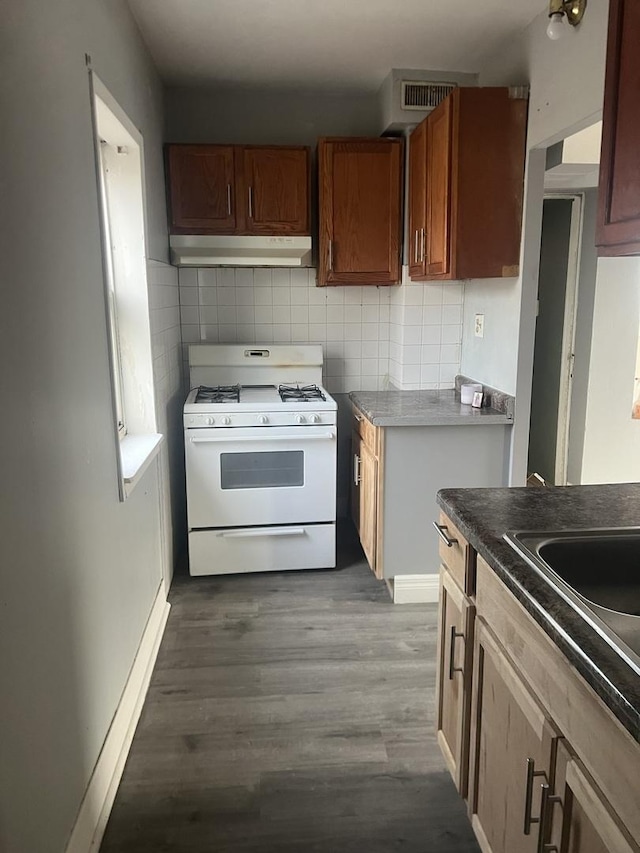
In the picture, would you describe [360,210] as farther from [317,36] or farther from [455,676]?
[455,676]

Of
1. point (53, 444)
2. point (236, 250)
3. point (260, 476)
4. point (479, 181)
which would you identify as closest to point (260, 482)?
point (260, 476)

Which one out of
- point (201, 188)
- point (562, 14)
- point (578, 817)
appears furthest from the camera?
point (201, 188)

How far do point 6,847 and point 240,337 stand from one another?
2.97 metres

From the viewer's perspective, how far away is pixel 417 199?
321cm

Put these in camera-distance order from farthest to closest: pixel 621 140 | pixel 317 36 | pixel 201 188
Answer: pixel 201 188 < pixel 317 36 < pixel 621 140

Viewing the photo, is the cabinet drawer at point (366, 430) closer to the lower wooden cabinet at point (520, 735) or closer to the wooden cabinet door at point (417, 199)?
the wooden cabinet door at point (417, 199)

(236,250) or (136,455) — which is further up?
(236,250)

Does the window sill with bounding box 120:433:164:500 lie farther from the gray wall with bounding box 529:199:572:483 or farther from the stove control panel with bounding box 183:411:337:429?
the gray wall with bounding box 529:199:572:483

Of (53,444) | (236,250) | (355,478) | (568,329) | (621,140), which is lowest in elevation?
(355,478)

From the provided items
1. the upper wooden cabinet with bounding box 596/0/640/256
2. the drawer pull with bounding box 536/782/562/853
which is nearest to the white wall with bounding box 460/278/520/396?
the upper wooden cabinet with bounding box 596/0/640/256

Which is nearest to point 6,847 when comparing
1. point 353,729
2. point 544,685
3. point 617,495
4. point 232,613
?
point 544,685

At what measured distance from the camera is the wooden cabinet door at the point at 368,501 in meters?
3.07

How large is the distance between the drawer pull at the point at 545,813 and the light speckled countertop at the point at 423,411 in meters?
1.84

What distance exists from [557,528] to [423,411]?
1.53 m
